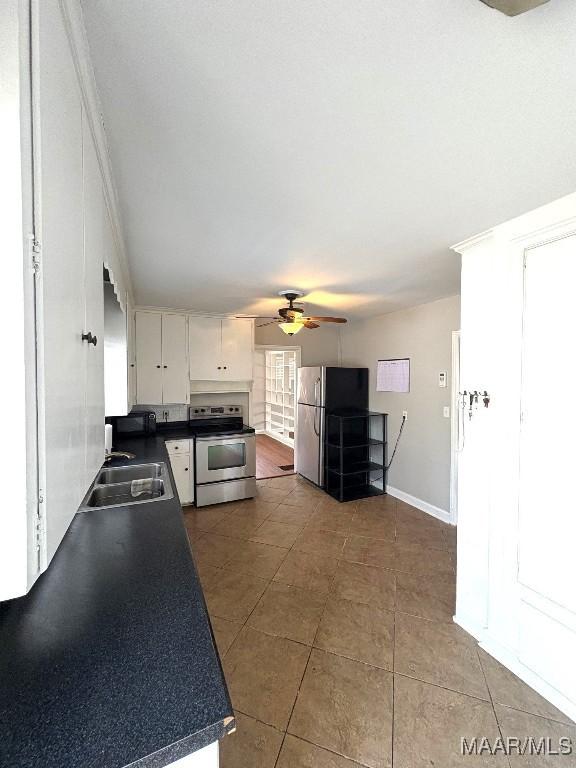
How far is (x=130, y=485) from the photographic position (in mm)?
2047

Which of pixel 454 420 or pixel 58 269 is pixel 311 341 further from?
pixel 58 269

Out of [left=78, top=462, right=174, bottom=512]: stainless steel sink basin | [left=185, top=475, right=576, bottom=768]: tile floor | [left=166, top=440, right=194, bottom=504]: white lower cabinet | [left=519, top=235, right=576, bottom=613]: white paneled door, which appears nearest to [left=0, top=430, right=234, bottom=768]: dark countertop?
[left=78, top=462, right=174, bottom=512]: stainless steel sink basin

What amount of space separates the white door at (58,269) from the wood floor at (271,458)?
13.7ft

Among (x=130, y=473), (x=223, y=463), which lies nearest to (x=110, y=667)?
(x=130, y=473)

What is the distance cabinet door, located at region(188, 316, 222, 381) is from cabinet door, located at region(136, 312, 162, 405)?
1.23 ft

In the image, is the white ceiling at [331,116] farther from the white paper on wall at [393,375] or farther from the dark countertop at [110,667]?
the white paper on wall at [393,375]

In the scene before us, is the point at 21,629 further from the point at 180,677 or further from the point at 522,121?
the point at 522,121

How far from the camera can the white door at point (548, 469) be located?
4.85 ft

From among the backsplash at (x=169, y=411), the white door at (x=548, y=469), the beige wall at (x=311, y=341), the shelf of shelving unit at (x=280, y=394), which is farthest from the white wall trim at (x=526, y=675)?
the shelf of shelving unit at (x=280, y=394)

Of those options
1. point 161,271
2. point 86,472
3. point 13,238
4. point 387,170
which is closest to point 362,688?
point 86,472

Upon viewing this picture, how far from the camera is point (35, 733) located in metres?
0.53

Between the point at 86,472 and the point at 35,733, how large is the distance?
52cm

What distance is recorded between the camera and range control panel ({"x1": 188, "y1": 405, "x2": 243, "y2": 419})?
13.9 ft

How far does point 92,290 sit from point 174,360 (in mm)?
3086
